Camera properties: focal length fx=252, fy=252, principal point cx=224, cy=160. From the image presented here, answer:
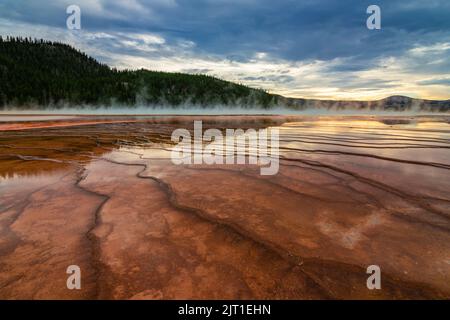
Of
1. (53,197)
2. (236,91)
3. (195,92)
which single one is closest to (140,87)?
(195,92)

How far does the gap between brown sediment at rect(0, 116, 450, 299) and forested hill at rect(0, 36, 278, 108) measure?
3057 inches

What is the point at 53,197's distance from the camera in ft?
9.91

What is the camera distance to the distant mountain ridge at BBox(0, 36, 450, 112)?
72.6 m

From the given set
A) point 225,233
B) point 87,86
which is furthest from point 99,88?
point 225,233

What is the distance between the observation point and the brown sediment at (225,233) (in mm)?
1552

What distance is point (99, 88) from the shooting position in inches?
3046

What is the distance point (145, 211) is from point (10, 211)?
1.41m

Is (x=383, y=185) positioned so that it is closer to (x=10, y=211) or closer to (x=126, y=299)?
(x=126, y=299)

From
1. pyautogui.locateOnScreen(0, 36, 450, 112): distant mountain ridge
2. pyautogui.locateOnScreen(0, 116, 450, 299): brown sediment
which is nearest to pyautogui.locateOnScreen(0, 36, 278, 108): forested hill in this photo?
pyautogui.locateOnScreen(0, 36, 450, 112): distant mountain ridge

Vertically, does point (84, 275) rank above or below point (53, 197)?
below

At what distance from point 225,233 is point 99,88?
287 ft

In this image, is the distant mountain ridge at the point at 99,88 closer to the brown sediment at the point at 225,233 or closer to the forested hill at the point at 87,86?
the forested hill at the point at 87,86

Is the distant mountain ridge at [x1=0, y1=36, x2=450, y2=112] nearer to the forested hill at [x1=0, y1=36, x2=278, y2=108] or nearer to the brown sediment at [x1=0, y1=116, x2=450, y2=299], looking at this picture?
the forested hill at [x1=0, y1=36, x2=278, y2=108]

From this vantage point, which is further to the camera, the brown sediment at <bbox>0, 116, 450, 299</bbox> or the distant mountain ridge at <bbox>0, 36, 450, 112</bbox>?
the distant mountain ridge at <bbox>0, 36, 450, 112</bbox>
